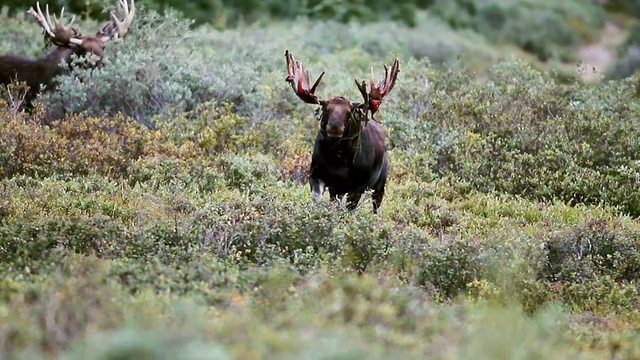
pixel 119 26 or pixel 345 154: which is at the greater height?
pixel 345 154

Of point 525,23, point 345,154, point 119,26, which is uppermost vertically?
point 345,154

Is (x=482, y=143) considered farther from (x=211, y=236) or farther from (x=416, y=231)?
(x=211, y=236)

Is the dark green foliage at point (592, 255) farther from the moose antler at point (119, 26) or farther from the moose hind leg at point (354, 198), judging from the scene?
the moose antler at point (119, 26)

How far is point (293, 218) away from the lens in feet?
30.4

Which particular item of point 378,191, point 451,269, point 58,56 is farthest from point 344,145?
point 58,56

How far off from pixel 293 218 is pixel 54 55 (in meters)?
7.78

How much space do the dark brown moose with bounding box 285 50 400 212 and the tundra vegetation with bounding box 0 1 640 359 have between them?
0.37 meters

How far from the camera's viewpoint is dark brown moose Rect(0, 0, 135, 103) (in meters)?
15.2

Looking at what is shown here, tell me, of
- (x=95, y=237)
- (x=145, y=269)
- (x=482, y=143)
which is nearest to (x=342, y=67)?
(x=482, y=143)

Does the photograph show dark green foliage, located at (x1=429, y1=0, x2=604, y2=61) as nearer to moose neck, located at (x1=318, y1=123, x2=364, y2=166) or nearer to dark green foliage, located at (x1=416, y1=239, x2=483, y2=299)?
moose neck, located at (x1=318, y1=123, x2=364, y2=166)

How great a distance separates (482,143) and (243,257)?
5.96 metres

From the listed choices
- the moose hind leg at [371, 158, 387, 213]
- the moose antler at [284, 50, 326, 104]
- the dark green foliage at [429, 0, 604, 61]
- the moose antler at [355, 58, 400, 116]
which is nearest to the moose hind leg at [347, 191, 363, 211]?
the moose hind leg at [371, 158, 387, 213]

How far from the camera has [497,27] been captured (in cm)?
3366

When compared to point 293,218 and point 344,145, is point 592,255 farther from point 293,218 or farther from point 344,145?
point 293,218
